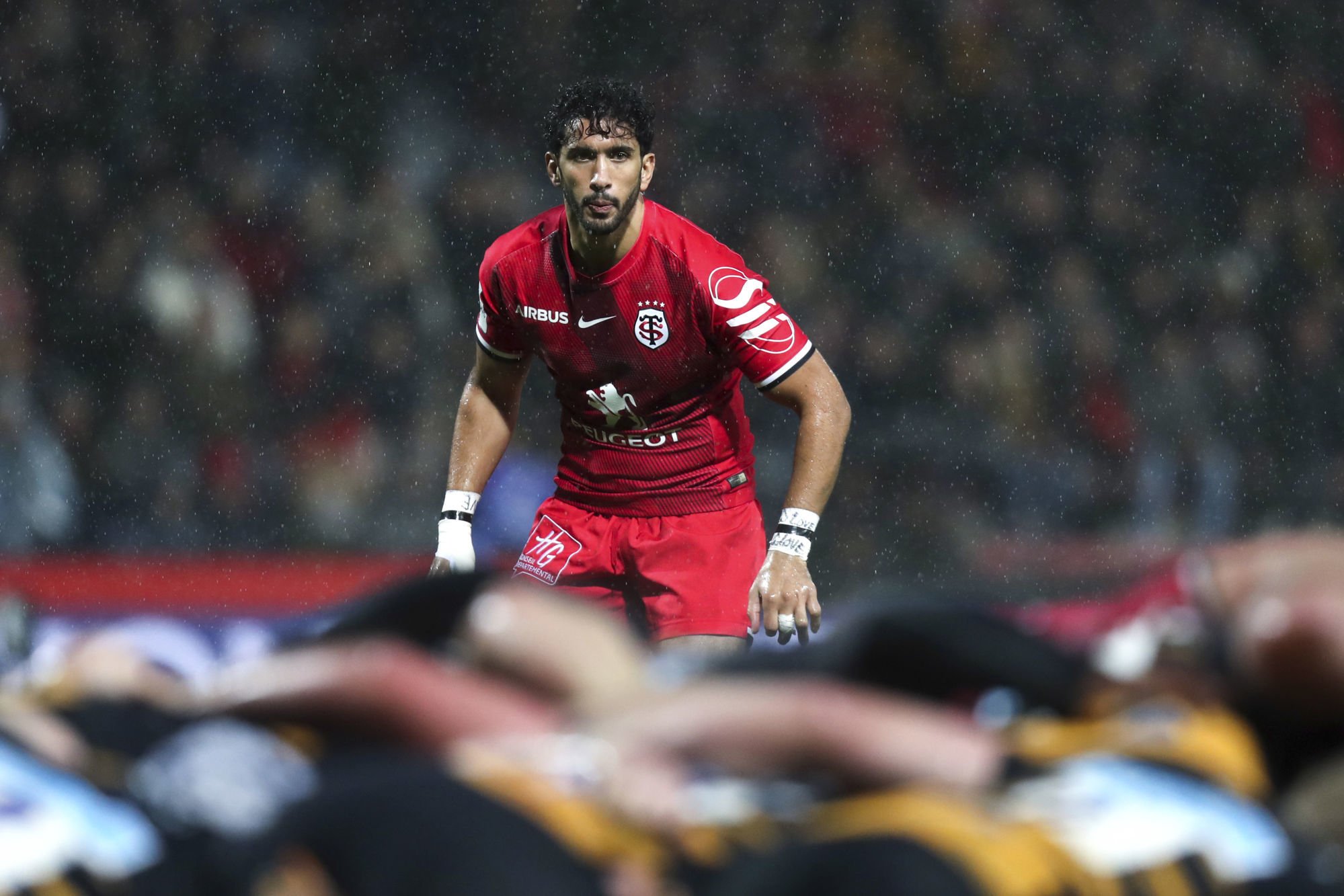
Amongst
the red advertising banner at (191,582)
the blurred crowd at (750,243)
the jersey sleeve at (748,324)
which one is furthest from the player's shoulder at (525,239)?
the blurred crowd at (750,243)

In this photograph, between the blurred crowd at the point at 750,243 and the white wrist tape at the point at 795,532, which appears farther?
the blurred crowd at the point at 750,243

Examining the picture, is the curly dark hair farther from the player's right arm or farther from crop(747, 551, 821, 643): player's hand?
crop(747, 551, 821, 643): player's hand

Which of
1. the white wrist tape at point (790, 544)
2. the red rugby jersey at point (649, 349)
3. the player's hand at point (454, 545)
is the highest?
the red rugby jersey at point (649, 349)

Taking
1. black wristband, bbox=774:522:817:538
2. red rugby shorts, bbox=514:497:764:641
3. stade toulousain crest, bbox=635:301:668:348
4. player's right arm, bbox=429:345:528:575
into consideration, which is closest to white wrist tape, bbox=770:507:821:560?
black wristband, bbox=774:522:817:538

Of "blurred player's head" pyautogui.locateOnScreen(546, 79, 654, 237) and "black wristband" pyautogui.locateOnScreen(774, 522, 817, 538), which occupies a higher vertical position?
"blurred player's head" pyautogui.locateOnScreen(546, 79, 654, 237)

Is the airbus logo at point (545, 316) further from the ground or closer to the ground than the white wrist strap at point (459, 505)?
further from the ground

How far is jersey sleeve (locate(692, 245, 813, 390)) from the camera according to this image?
362 centimetres

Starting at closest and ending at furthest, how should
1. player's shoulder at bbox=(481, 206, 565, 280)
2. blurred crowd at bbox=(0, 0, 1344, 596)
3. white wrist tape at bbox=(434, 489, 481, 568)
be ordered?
player's shoulder at bbox=(481, 206, 565, 280)
white wrist tape at bbox=(434, 489, 481, 568)
blurred crowd at bbox=(0, 0, 1344, 596)

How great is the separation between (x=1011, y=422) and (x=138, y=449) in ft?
12.9

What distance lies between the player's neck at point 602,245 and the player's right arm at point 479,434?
0.36m

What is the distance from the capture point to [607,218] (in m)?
3.61

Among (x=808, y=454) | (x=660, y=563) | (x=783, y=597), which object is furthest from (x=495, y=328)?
(x=783, y=597)

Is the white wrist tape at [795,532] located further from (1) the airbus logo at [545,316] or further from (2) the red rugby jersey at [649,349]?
(1) the airbus logo at [545,316]

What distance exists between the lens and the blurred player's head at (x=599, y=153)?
143 inches
